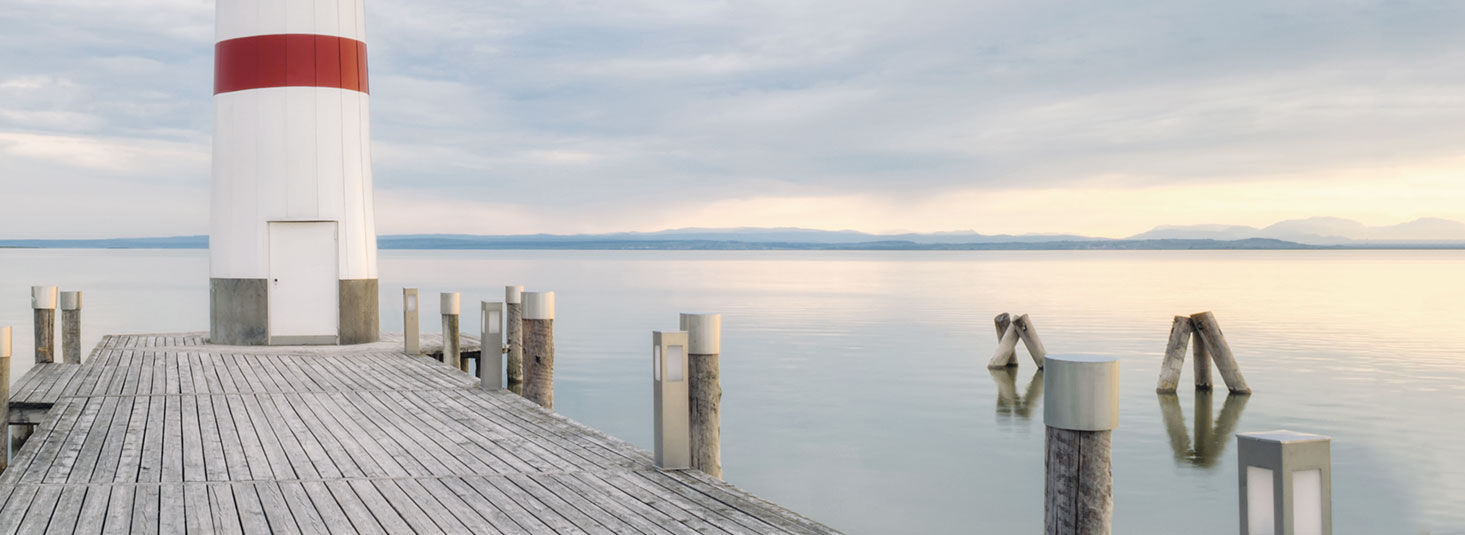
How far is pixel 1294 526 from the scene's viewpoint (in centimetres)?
304

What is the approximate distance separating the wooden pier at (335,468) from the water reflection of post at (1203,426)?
9120mm

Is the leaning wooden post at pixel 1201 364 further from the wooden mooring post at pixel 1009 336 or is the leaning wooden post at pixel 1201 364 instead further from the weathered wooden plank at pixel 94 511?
the weathered wooden plank at pixel 94 511

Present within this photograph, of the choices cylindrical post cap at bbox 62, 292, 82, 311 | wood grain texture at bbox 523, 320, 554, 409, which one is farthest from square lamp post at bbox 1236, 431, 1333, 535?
cylindrical post cap at bbox 62, 292, 82, 311

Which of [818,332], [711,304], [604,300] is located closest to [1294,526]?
[818,332]

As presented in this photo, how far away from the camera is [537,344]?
1026cm

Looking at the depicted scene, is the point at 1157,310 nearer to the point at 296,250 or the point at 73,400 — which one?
the point at 296,250

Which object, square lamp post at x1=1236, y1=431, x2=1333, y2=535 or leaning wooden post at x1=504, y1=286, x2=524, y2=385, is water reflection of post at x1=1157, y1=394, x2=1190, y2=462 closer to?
leaning wooden post at x1=504, y1=286, x2=524, y2=385

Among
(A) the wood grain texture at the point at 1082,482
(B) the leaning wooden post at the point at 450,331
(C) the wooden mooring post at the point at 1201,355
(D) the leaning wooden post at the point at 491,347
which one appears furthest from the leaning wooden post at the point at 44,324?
(C) the wooden mooring post at the point at 1201,355

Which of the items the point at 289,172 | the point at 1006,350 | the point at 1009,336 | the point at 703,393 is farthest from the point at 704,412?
the point at 1006,350

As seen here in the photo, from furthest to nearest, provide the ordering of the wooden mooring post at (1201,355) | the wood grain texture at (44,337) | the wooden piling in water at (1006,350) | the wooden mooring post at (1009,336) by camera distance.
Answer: the wooden piling in water at (1006,350), the wooden mooring post at (1009,336), the wooden mooring post at (1201,355), the wood grain texture at (44,337)

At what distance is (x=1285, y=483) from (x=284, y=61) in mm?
14358

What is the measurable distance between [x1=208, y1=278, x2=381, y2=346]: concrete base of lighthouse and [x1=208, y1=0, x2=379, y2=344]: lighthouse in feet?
0.05

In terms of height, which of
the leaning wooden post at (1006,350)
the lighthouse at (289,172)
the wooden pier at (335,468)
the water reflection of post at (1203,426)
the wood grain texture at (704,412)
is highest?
the lighthouse at (289,172)

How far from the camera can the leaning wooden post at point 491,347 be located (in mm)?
10688
